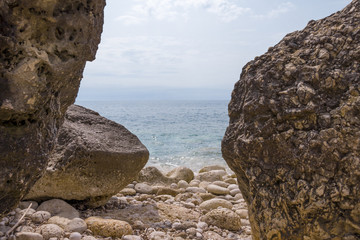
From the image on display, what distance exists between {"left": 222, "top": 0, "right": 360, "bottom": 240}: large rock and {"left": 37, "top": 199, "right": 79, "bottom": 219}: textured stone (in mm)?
2066

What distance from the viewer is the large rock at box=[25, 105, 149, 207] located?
12.3 feet

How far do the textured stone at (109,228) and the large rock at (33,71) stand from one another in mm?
1346

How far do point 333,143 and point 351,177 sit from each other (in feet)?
0.64

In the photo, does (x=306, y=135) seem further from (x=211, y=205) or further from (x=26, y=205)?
(x=26, y=205)

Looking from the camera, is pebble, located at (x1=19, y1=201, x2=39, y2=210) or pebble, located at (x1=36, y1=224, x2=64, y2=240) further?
pebble, located at (x1=19, y1=201, x2=39, y2=210)

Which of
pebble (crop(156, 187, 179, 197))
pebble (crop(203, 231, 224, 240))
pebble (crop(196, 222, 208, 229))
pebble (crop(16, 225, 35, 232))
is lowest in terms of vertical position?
pebble (crop(156, 187, 179, 197))

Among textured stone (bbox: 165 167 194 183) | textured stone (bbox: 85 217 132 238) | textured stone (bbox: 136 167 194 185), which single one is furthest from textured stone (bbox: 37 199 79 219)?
textured stone (bbox: 165 167 194 183)

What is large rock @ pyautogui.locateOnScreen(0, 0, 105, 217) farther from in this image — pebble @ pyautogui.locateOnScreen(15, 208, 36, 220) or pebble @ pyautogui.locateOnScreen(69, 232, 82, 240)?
pebble @ pyautogui.locateOnScreen(15, 208, 36, 220)

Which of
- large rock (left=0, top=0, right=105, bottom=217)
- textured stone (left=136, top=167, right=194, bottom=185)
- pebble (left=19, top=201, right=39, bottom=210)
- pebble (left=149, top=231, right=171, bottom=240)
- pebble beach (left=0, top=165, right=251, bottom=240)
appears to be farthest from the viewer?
textured stone (left=136, top=167, right=194, bottom=185)

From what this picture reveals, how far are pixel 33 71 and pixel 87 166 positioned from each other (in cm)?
217

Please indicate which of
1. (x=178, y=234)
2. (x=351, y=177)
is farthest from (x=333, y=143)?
(x=178, y=234)

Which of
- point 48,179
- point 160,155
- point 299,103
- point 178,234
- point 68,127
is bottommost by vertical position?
point 160,155

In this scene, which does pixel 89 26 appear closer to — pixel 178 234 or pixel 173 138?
pixel 178 234

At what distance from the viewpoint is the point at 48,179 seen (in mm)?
3734
